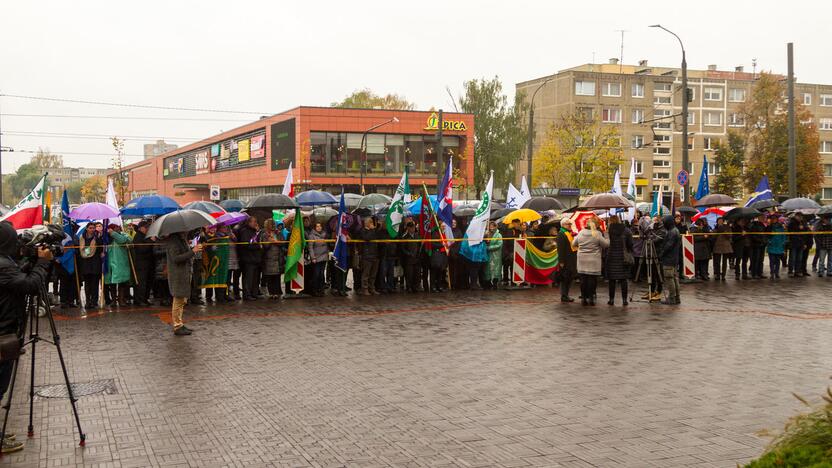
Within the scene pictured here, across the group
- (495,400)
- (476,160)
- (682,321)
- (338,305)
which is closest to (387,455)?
(495,400)

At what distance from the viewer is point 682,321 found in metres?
14.3

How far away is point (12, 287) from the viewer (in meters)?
6.71

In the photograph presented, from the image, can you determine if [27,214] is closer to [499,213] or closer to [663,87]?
[499,213]

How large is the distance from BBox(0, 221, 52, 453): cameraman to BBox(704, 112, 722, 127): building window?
4023 inches

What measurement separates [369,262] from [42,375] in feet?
31.9

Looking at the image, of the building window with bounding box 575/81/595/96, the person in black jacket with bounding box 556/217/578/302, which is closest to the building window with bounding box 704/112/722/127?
the building window with bounding box 575/81/595/96

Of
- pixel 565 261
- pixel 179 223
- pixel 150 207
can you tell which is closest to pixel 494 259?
pixel 565 261

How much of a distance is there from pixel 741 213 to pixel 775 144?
43.1 meters

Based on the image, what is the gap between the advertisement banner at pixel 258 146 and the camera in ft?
243

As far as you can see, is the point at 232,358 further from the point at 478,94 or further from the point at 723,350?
the point at 478,94

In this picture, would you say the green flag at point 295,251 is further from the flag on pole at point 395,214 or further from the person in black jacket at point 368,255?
the flag on pole at point 395,214

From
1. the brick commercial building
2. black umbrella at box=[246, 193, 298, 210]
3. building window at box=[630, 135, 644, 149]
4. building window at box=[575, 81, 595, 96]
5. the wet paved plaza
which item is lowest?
the wet paved plaza

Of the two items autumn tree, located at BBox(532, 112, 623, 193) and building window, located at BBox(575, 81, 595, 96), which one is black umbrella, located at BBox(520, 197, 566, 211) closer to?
autumn tree, located at BBox(532, 112, 623, 193)

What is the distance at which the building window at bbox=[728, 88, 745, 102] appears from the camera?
101812 millimetres
